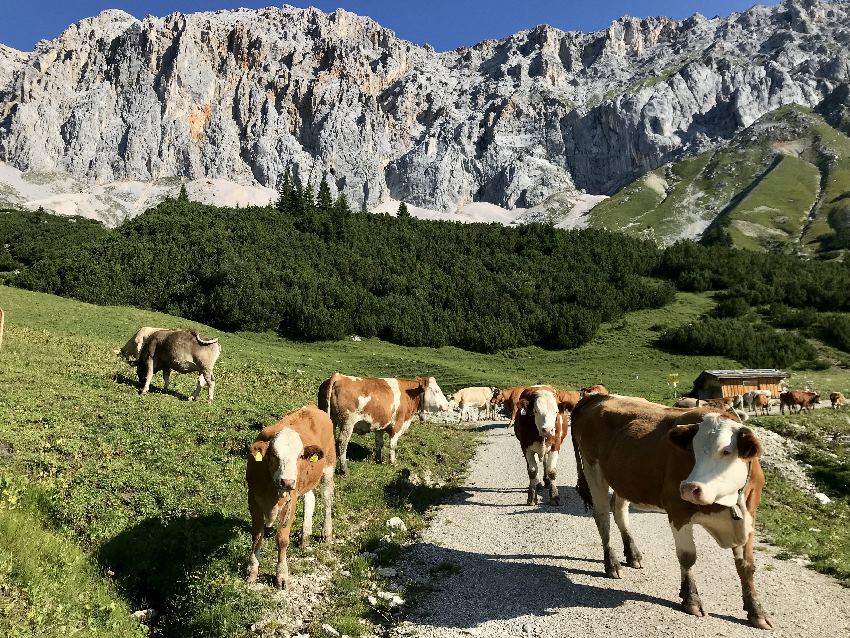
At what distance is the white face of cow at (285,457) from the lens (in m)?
8.49

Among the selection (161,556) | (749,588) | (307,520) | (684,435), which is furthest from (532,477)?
(161,556)

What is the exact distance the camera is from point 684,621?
7812mm

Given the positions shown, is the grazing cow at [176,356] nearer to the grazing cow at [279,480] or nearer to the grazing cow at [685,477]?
the grazing cow at [279,480]

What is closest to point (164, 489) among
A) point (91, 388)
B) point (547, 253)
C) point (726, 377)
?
point (91, 388)

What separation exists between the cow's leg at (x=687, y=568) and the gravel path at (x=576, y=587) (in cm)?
17

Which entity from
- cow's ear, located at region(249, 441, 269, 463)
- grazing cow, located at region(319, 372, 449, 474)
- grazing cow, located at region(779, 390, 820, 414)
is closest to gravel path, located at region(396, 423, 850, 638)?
cow's ear, located at region(249, 441, 269, 463)

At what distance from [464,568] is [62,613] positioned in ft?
21.7

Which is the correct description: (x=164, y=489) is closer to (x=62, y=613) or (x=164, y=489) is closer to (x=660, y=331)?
(x=62, y=613)

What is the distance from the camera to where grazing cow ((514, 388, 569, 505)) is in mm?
13922

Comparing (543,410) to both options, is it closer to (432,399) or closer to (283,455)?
(432,399)

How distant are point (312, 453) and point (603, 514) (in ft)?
18.0

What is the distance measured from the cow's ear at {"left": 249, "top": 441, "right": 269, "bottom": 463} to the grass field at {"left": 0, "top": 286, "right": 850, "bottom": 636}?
79.6 inches

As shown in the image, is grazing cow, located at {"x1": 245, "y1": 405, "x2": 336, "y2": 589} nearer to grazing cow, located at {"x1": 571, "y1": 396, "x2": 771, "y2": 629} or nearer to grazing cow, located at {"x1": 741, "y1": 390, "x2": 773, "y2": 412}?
grazing cow, located at {"x1": 571, "y1": 396, "x2": 771, "y2": 629}

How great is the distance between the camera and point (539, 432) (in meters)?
14.1
